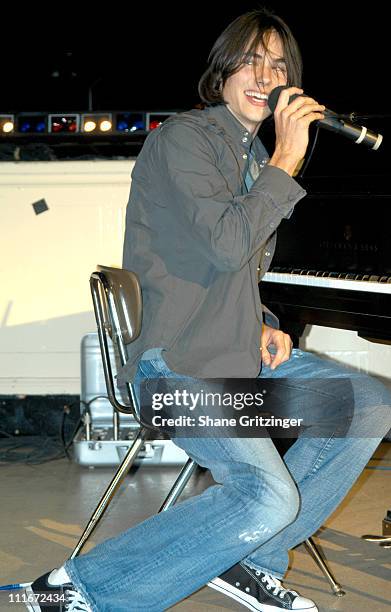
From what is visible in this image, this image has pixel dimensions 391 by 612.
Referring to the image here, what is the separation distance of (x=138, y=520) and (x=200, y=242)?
1.42m

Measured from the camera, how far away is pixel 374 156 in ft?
10.2

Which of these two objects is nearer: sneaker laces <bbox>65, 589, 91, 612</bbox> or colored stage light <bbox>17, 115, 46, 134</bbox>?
sneaker laces <bbox>65, 589, 91, 612</bbox>

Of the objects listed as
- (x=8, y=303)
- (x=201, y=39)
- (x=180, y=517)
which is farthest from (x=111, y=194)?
(x=180, y=517)

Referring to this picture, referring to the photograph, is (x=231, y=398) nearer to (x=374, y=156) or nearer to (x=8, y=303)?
(x=374, y=156)

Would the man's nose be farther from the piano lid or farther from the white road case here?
the white road case

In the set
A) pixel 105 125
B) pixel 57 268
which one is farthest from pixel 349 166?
pixel 57 268

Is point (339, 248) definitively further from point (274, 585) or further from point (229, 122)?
point (274, 585)

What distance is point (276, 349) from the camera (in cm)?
223

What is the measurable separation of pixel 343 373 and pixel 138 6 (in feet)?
13.2

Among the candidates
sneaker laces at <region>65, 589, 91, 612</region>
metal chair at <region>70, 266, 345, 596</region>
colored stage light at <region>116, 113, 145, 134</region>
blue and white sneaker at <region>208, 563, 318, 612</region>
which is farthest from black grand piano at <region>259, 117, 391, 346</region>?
colored stage light at <region>116, 113, 145, 134</region>

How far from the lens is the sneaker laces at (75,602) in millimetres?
1953

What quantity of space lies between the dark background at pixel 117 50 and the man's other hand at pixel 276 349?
9.82 ft

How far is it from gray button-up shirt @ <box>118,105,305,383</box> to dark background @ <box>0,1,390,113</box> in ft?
10.2

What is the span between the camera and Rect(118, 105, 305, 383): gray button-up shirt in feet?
6.20
